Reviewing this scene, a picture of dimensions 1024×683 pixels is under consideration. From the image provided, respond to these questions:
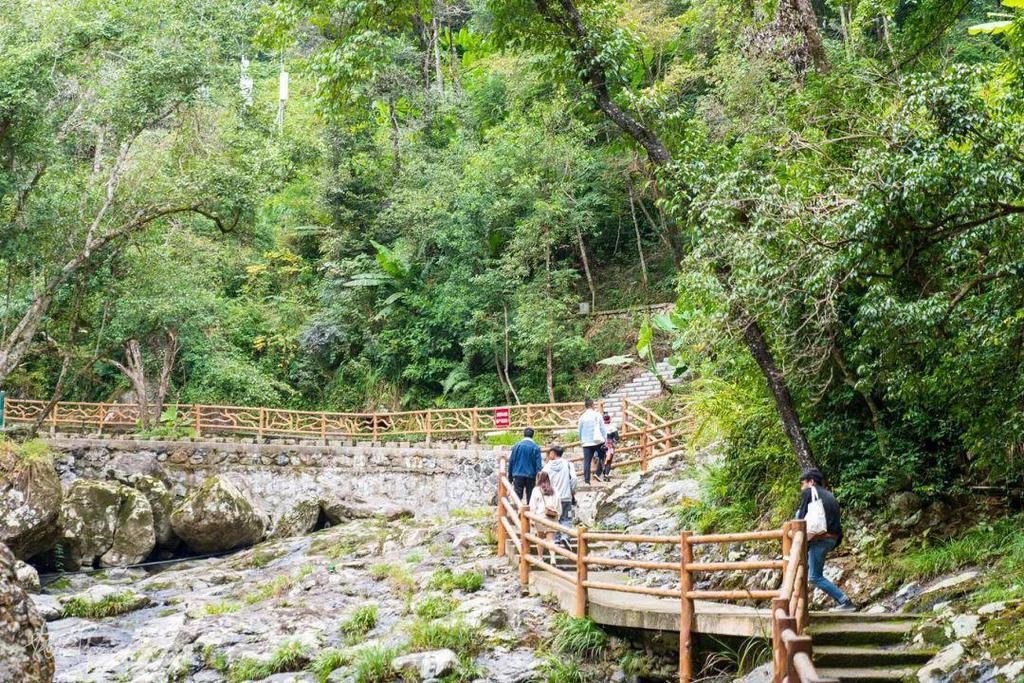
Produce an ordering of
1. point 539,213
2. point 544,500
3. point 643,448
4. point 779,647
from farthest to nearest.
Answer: point 539,213 < point 643,448 < point 544,500 < point 779,647

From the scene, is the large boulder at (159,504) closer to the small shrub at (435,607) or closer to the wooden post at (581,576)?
the small shrub at (435,607)

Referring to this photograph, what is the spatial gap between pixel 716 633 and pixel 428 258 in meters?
21.6

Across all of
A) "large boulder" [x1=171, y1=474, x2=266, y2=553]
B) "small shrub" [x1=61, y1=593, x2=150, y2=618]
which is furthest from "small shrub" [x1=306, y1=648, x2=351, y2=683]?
"large boulder" [x1=171, y1=474, x2=266, y2=553]

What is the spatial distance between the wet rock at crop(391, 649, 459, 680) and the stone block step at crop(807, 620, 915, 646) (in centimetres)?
365

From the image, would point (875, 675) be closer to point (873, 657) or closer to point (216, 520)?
point (873, 657)

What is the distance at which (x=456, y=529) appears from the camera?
15.6 metres

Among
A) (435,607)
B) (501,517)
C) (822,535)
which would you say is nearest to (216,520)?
(501,517)

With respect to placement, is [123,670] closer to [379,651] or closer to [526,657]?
[379,651]

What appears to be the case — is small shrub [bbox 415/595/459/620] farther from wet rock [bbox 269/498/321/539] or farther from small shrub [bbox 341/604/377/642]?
wet rock [bbox 269/498/321/539]

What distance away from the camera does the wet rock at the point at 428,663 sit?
9062 millimetres

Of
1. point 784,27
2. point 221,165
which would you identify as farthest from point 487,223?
point 784,27

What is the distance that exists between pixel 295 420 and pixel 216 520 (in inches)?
294

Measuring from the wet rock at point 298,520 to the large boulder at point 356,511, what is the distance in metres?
0.33

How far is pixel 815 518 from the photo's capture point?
7.82 metres
